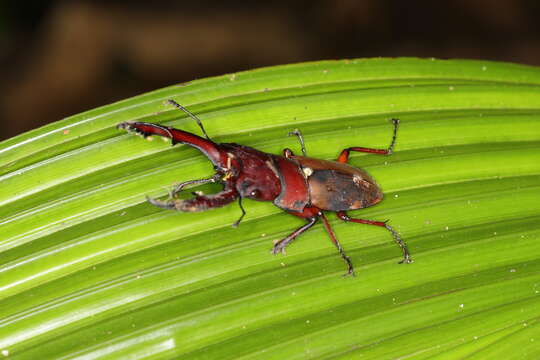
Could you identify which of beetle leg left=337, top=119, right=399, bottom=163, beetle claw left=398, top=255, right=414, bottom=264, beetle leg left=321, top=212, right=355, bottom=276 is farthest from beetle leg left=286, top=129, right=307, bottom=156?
beetle claw left=398, top=255, right=414, bottom=264

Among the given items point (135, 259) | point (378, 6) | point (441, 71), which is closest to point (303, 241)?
point (135, 259)

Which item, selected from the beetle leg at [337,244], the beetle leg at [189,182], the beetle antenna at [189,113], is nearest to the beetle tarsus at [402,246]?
the beetle leg at [337,244]

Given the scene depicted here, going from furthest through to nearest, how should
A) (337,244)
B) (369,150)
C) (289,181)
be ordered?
(369,150), (289,181), (337,244)

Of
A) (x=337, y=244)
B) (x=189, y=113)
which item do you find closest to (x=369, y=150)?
(x=337, y=244)

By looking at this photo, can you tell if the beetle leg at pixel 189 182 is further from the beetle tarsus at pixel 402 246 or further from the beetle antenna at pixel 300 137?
the beetle tarsus at pixel 402 246

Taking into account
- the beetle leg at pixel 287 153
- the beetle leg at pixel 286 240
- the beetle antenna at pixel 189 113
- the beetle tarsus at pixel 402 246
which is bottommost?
the beetle tarsus at pixel 402 246

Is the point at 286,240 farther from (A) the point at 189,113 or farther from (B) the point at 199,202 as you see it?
(A) the point at 189,113

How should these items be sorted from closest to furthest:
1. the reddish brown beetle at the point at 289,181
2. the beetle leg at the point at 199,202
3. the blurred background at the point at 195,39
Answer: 1. the beetle leg at the point at 199,202
2. the reddish brown beetle at the point at 289,181
3. the blurred background at the point at 195,39
